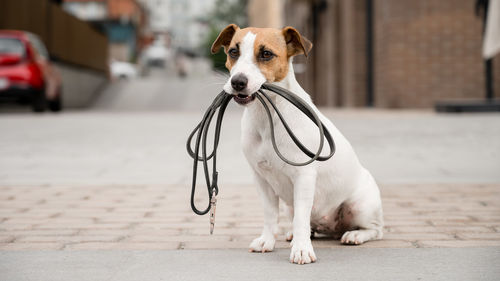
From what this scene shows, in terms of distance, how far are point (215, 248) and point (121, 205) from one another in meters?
1.66

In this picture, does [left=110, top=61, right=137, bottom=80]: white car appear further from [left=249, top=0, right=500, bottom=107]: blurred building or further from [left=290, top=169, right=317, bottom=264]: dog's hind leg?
[left=290, top=169, right=317, bottom=264]: dog's hind leg

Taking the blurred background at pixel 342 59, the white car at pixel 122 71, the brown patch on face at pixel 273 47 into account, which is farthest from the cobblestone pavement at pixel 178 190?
the white car at pixel 122 71

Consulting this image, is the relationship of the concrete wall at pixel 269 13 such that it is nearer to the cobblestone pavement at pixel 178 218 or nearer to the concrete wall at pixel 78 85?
the concrete wall at pixel 78 85

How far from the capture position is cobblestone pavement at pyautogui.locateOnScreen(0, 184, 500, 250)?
3.59 m

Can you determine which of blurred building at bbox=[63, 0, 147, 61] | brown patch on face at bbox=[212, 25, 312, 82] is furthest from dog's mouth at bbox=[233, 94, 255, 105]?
blurred building at bbox=[63, 0, 147, 61]

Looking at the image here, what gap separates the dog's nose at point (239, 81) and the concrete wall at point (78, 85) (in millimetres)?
21184

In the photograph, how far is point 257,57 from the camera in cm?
306

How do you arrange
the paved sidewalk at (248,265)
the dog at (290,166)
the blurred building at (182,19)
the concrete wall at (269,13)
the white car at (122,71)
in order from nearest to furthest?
the paved sidewalk at (248,265)
the dog at (290,166)
the white car at (122,71)
the concrete wall at (269,13)
the blurred building at (182,19)

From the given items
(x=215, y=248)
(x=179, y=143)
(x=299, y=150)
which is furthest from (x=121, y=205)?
(x=179, y=143)

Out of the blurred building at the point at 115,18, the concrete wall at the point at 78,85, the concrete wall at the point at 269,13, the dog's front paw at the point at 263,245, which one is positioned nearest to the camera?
the dog's front paw at the point at 263,245

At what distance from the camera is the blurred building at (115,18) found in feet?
274

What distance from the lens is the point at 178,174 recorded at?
6516mm

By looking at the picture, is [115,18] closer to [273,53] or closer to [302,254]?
[273,53]

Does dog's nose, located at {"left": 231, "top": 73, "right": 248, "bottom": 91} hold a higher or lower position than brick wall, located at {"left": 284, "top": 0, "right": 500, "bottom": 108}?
higher
